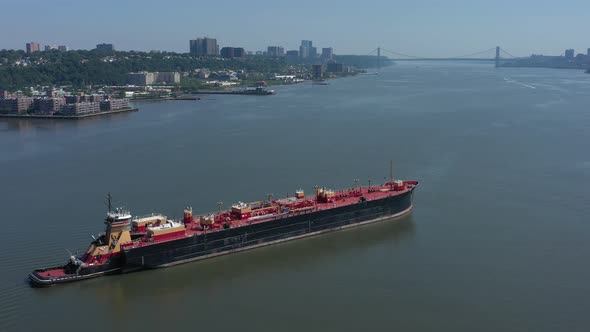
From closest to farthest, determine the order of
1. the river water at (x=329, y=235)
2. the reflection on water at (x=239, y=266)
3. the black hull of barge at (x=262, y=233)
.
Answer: the river water at (x=329, y=235)
the reflection on water at (x=239, y=266)
the black hull of barge at (x=262, y=233)

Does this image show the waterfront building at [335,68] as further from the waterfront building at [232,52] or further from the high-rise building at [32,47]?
the high-rise building at [32,47]

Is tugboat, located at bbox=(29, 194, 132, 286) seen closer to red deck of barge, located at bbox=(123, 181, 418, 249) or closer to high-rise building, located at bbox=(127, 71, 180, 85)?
red deck of barge, located at bbox=(123, 181, 418, 249)

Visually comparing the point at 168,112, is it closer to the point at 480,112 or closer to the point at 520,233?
the point at 480,112

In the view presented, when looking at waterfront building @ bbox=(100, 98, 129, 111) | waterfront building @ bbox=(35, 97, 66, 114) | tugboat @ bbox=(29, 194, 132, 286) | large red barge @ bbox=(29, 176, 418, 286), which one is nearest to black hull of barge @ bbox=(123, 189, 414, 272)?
large red barge @ bbox=(29, 176, 418, 286)

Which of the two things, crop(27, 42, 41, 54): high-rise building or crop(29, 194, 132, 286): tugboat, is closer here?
crop(29, 194, 132, 286): tugboat

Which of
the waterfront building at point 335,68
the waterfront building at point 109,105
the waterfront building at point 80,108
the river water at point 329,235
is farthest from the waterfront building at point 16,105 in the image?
the waterfront building at point 335,68

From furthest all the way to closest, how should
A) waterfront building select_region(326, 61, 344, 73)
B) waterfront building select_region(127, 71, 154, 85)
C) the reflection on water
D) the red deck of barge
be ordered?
1. waterfront building select_region(326, 61, 344, 73)
2. waterfront building select_region(127, 71, 154, 85)
3. the red deck of barge
4. the reflection on water

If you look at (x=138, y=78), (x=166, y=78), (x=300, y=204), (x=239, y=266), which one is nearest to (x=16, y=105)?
(x=138, y=78)
